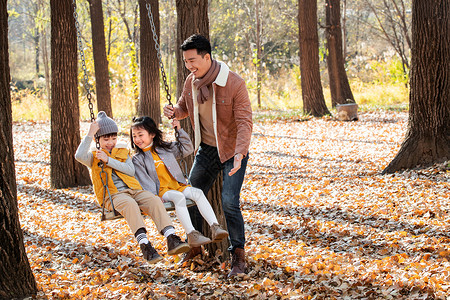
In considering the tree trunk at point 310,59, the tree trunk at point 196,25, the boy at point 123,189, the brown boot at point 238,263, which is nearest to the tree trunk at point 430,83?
the tree trunk at point 196,25

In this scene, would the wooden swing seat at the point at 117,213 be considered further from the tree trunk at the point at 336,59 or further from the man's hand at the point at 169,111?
the tree trunk at the point at 336,59

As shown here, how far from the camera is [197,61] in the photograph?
162 inches

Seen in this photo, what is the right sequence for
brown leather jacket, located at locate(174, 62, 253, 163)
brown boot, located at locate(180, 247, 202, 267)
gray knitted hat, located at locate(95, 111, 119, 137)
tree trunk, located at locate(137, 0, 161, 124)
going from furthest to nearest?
1. tree trunk, located at locate(137, 0, 161, 124)
2. brown boot, located at locate(180, 247, 202, 267)
3. gray knitted hat, located at locate(95, 111, 119, 137)
4. brown leather jacket, located at locate(174, 62, 253, 163)

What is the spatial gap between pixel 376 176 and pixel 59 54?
5546mm

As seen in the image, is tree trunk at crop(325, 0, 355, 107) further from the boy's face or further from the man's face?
the man's face

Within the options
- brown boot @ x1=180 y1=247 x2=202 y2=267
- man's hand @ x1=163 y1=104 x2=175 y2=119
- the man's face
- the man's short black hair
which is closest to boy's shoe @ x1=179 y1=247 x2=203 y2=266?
brown boot @ x1=180 y1=247 x2=202 y2=267

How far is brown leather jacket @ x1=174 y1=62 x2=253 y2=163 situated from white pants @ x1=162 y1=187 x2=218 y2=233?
1.31ft

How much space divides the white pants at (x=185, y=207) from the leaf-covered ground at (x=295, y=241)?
0.55 m

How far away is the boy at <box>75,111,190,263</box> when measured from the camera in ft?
13.8

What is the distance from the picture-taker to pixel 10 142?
3951mm

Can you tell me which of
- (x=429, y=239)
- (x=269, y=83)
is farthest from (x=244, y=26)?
(x=429, y=239)

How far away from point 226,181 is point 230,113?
54 centimetres

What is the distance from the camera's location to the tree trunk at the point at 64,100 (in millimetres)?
8781

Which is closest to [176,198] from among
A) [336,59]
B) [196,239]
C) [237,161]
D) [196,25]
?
[196,239]
